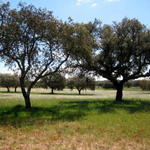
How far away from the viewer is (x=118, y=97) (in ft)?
105

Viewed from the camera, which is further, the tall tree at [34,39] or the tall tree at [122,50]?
the tall tree at [122,50]

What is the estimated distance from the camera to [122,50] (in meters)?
29.8

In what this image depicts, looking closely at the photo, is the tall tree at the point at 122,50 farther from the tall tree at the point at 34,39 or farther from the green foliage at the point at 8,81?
the green foliage at the point at 8,81

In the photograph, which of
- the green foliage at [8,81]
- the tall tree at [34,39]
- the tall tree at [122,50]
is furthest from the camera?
the green foliage at [8,81]

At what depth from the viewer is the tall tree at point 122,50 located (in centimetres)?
2895

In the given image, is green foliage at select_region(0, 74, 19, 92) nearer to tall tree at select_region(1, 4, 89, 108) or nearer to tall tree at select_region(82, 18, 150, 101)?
tall tree at select_region(82, 18, 150, 101)

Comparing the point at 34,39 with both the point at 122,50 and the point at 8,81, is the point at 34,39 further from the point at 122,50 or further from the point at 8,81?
the point at 8,81

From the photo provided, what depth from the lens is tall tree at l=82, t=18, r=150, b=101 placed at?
2895 cm

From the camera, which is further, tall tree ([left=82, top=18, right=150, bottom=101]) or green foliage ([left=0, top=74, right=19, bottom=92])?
green foliage ([left=0, top=74, right=19, bottom=92])

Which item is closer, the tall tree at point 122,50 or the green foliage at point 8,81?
the tall tree at point 122,50

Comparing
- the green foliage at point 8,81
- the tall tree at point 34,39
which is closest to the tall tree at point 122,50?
the tall tree at point 34,39

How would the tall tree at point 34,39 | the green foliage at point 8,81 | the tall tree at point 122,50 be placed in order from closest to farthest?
the tall tree at point 34,39
the tall tree at point 122,50
the green foliage at point 8,81

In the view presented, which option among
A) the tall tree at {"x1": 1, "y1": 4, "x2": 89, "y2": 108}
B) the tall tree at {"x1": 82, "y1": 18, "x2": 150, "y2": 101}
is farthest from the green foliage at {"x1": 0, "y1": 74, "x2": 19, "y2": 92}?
the tall tree at {"x1": 1, "y1": 4, "x2": 89, "y2": 108}

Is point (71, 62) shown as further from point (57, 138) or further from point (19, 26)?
point (57, 138)
